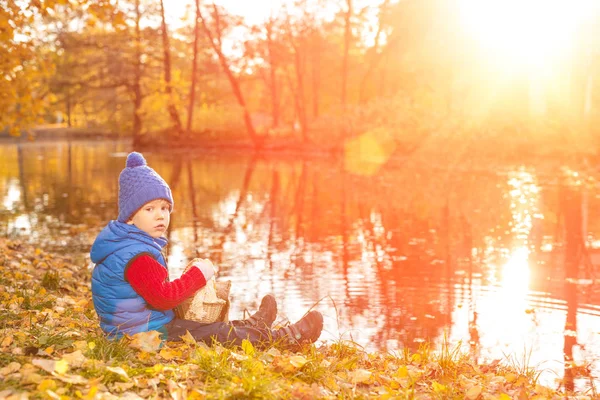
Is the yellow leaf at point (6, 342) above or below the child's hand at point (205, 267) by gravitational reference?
below

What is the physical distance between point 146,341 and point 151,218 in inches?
32.4

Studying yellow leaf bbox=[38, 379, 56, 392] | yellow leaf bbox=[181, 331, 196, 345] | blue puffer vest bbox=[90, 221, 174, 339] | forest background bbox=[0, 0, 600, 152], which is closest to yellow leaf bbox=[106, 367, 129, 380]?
yellow leaf bbox=[38, 379, 56, 392]

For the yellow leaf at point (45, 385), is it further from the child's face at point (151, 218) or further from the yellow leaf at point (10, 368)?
the child's face at point (151, 218)

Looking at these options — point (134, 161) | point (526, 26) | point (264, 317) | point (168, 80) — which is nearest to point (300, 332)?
point (264, 317)

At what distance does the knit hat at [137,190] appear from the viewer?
14.1ft

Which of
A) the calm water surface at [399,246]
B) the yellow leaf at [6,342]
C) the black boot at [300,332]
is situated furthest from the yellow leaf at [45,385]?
the calm water surface at [399,246]

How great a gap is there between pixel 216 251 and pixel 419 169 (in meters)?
15.5

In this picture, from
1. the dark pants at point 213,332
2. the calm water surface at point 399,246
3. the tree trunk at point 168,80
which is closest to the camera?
the dark pants at point 213,332

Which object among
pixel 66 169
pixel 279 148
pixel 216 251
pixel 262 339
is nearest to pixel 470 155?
pixel 279 148

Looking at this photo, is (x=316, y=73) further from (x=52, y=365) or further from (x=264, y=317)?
(x=52, y=365)

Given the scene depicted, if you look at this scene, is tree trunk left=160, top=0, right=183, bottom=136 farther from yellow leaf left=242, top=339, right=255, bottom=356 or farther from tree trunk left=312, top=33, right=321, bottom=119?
yellow leaf left=242, top=339, right=255, bottom=356

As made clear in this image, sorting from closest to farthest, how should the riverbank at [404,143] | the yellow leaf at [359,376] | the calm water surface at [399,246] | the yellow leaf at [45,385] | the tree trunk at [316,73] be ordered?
1. the yellow leaf at [45,385]
2. the yellow leaf at [359,376]
3. the calm water surface at [399,246]
4. the riverbank at [404,143]
5. the tree trunk at [316,73]

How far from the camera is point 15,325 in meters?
4.95

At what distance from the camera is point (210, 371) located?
12.9 feet
